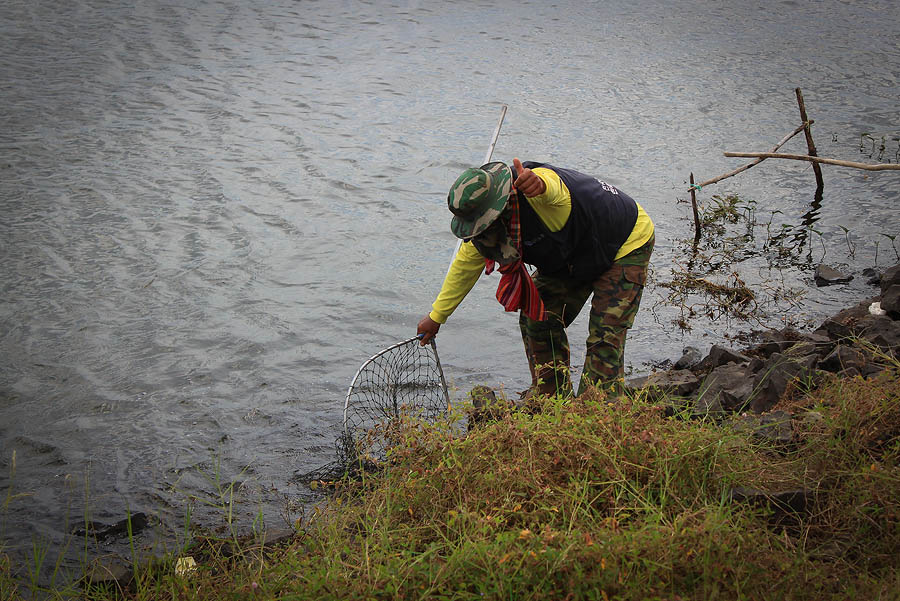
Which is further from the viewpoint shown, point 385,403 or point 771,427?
point 385,403

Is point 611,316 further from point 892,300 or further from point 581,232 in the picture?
point 892,300

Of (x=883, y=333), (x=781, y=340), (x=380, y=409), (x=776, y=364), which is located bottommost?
(x=380, y=409)

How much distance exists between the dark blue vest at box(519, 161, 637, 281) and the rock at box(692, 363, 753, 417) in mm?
1004

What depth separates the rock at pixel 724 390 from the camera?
15.4 feet

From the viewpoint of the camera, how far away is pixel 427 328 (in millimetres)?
4527

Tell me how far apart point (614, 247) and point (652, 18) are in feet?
54.8

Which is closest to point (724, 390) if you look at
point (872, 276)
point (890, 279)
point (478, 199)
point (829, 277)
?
point (478, 199)

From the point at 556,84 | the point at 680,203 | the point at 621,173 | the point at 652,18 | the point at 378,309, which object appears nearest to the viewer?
the point at 378,309

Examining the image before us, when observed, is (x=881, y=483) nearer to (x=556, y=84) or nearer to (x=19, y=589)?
(x=19, y=589)

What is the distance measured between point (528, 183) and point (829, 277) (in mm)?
4887

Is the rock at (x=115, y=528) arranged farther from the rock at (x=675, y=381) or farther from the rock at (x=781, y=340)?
the rock at (x=781, y=340)

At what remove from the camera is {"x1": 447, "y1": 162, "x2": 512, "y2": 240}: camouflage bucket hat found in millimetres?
3854

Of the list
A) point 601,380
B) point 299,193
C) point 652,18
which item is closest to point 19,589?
point 601,380

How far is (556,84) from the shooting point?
1446 centimetres
